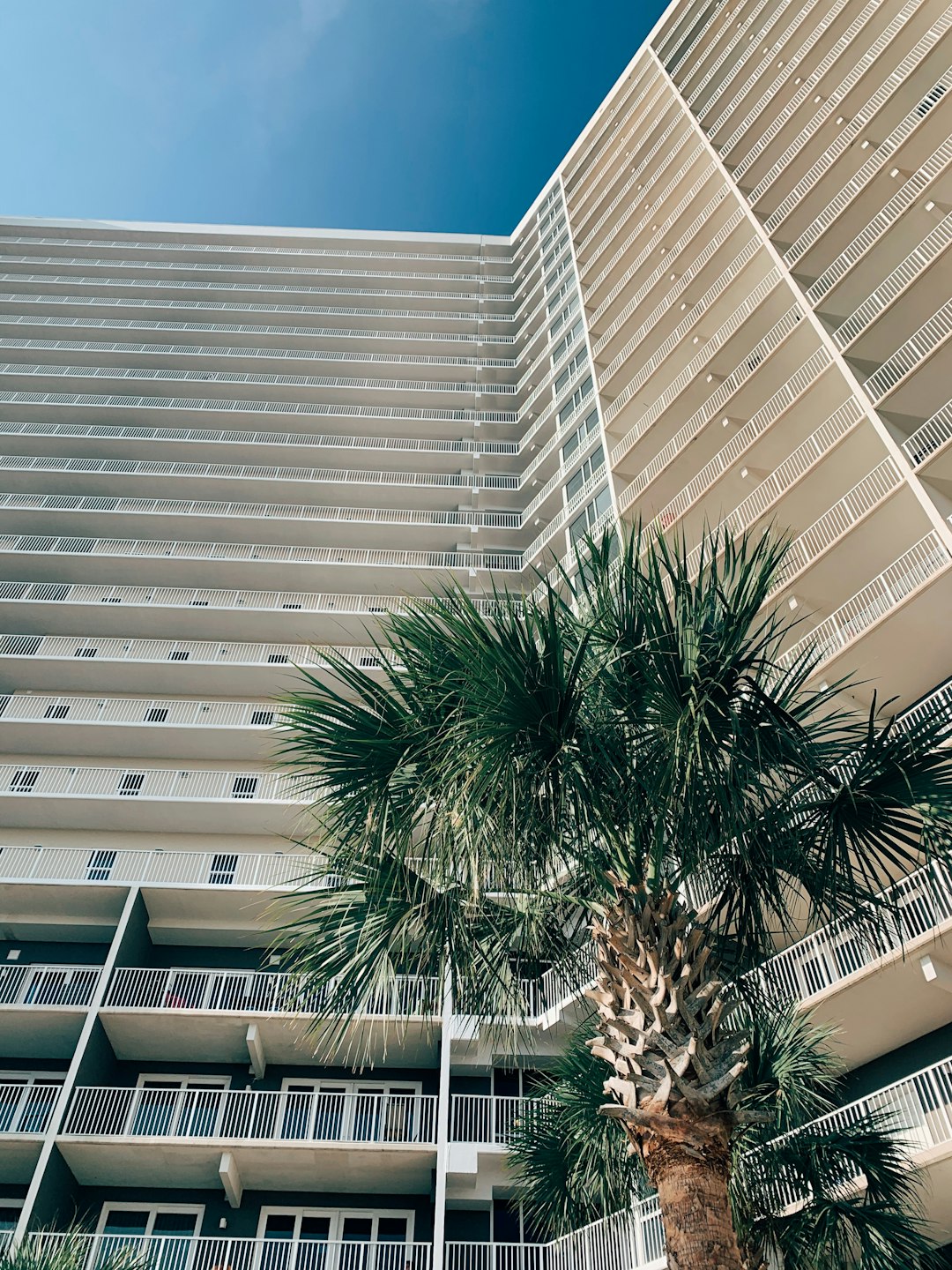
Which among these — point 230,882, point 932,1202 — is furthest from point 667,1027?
point 230,882

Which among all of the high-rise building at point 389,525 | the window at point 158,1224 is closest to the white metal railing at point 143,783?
the high-rise building at point 389,525

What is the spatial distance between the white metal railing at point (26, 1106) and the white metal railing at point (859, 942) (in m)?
13.6

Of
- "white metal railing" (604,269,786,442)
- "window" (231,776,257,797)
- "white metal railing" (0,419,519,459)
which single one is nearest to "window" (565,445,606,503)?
"white metal railing" (604,269,786,442)

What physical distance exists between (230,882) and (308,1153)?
22.6 ft

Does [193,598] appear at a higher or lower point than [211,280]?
lower

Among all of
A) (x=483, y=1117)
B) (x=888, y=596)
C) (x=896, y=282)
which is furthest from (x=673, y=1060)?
(x=896, y=282)

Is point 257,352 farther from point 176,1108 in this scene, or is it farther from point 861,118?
point 176,1108

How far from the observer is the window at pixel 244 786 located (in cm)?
2403

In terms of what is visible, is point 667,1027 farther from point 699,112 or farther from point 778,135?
point 699,112

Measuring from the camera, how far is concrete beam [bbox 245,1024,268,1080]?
18.1 metres

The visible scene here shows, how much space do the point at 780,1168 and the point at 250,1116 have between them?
12760 mm

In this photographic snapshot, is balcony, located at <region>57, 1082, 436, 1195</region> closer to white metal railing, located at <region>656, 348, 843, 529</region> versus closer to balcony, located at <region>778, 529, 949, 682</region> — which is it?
balcony, located at <region>778, 529, 949, 682</region>

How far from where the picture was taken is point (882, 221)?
70.0 feet

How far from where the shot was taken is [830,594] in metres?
18.5
